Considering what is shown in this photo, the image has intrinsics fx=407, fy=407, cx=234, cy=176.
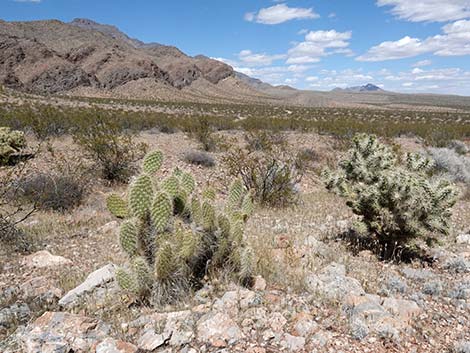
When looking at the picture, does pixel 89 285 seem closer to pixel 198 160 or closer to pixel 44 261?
pixel 44 261

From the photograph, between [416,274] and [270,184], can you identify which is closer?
[416,274]

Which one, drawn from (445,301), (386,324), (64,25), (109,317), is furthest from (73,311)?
(64,25)

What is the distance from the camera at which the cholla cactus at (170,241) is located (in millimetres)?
3435

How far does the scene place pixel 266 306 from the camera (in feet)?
10.9

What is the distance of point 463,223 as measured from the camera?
709 cm

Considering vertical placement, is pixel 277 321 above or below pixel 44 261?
above

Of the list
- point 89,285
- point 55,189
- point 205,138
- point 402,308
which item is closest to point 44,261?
point 89,285

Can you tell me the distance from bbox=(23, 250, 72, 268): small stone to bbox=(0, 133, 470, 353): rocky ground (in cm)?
1

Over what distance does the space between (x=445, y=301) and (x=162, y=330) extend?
2652 mm

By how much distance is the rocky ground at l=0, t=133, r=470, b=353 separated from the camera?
296cm

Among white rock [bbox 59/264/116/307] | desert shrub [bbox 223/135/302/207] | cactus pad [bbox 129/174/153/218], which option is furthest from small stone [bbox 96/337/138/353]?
desert shrub [bbox 223/135/302/207]

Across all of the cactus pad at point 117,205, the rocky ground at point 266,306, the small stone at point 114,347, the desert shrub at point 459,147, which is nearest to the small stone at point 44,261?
the rocky ground at point 266,306

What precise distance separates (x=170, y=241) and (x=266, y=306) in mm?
989

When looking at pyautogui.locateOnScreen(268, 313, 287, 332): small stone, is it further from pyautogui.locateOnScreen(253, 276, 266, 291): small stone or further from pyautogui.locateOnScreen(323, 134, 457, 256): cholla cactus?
pyautogui.locateOnScreen(323, 134, 457, 256): cholla cactus
